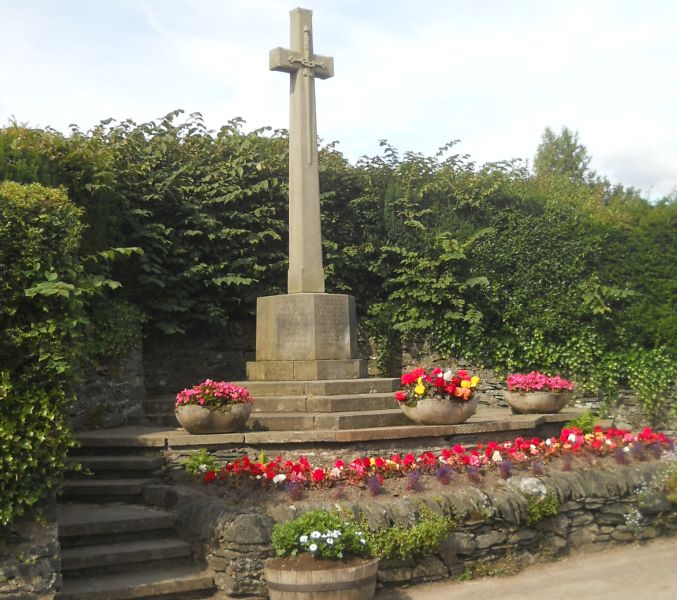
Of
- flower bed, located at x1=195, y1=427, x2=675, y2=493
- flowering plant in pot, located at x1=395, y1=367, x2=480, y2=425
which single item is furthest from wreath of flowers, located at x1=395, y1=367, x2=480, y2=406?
flower bed, located at x1=195, y1=427, x2=675, y2=493

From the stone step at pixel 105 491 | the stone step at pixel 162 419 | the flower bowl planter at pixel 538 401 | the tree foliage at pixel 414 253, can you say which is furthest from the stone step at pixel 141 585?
the tree foliage at pixel 414 253

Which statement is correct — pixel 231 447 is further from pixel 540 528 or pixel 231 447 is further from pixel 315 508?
pixel 540 528

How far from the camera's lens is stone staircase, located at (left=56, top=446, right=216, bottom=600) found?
6422 millimetres

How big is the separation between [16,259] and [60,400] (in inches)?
45.2

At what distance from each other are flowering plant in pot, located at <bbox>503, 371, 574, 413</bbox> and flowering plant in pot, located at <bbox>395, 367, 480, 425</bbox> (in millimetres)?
2011

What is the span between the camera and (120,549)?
693 centimetres

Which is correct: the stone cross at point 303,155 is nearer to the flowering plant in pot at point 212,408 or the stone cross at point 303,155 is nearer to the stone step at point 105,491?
the flowering plant in pot at point 212,408

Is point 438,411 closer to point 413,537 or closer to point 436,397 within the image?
point 436,397

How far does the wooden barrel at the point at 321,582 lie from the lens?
5.83 meters

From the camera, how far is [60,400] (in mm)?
6164

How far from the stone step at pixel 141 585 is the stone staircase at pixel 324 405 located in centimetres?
275

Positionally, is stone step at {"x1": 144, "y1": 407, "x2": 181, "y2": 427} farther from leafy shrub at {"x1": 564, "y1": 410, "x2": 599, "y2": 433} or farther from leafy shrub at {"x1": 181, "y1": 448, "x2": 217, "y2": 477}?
leafy shrub at {"x1": 564, "y1": 410, "x2": 599, "y2": 433}

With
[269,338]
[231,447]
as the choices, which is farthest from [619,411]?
[231,447]

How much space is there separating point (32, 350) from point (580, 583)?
505 centimetres
